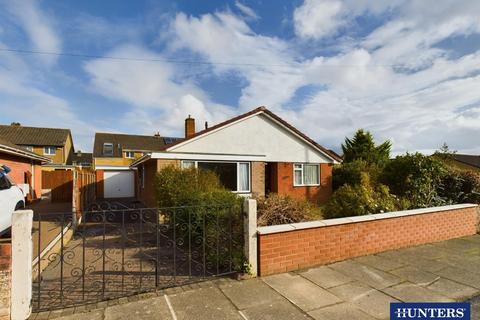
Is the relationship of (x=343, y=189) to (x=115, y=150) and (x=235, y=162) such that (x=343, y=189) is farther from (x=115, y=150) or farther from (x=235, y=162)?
(x=115, y=150)

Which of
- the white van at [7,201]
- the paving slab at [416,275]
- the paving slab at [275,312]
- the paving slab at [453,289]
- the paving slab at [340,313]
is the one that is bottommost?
the paving slab at [453,289]

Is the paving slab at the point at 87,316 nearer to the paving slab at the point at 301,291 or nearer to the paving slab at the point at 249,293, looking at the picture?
the paving slab at the point at 249,293

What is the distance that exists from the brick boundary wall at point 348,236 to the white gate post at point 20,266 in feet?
10.5

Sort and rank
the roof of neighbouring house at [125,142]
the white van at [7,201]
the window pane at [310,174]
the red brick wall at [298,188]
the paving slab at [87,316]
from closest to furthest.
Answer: the paving slab at [87,316] → the white van at [7,201] → the red brick wall at [298,188] → the window pane at [310,174] → the roof of neighbouring house at [125,142]

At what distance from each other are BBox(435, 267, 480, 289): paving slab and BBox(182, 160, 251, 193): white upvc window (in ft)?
27.4

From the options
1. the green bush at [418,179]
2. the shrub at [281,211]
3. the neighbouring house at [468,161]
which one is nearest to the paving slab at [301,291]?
the shrub at [281,211]

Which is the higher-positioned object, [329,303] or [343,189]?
[343,189]

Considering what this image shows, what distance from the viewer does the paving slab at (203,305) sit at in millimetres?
3607

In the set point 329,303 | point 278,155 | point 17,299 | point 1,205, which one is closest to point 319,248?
point 329,303

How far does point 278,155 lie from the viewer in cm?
1428

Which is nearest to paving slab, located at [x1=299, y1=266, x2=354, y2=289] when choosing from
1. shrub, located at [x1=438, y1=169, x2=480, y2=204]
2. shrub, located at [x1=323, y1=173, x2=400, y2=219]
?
shrub, located at [x1=323, y1=173, x2=400, y2=219]

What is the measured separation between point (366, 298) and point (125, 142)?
3579 centimetres

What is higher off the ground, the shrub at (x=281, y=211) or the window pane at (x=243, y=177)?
the window pane at (x=243, y=177)

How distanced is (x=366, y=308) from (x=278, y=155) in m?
10.7
